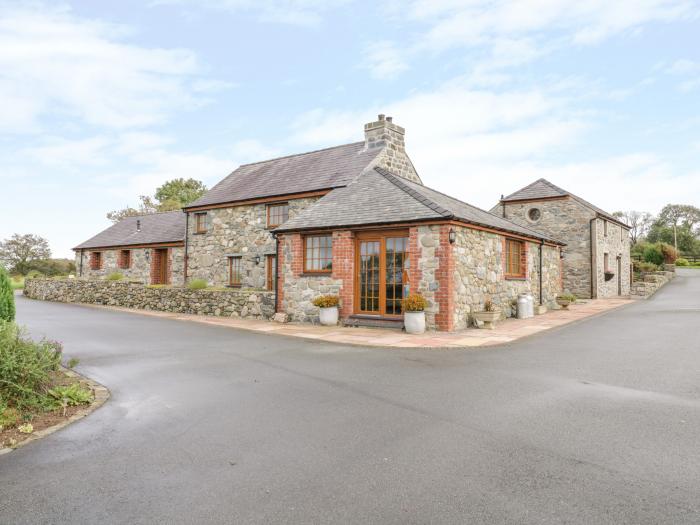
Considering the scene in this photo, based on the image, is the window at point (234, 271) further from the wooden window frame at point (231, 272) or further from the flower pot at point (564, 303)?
the flower pot at point (564, 303)

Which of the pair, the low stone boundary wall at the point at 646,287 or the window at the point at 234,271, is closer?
the window at the point at 234,271

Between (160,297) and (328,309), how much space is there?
913 centimetres

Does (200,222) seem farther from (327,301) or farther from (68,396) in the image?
(68,396)

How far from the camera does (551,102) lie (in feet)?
49.1

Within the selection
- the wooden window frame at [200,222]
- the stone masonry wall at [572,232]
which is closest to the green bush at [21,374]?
the wooden window frame at [200,222]

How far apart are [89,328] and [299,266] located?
252 inches

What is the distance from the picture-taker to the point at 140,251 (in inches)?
1030

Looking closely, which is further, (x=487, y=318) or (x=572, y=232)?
→ (x=572, y=232)

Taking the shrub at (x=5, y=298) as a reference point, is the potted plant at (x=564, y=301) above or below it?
below

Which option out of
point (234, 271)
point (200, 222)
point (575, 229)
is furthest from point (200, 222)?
point (575, 229)

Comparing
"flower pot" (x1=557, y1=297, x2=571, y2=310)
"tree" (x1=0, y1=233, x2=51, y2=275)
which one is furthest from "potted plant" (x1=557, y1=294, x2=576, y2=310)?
"tree" (x1=0, y1=233, x2=51, y2=275)

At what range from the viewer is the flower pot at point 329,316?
12.3m

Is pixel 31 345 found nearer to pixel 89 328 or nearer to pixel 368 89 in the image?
pixel 89 328

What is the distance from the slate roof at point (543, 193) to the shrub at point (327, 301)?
1669cm
